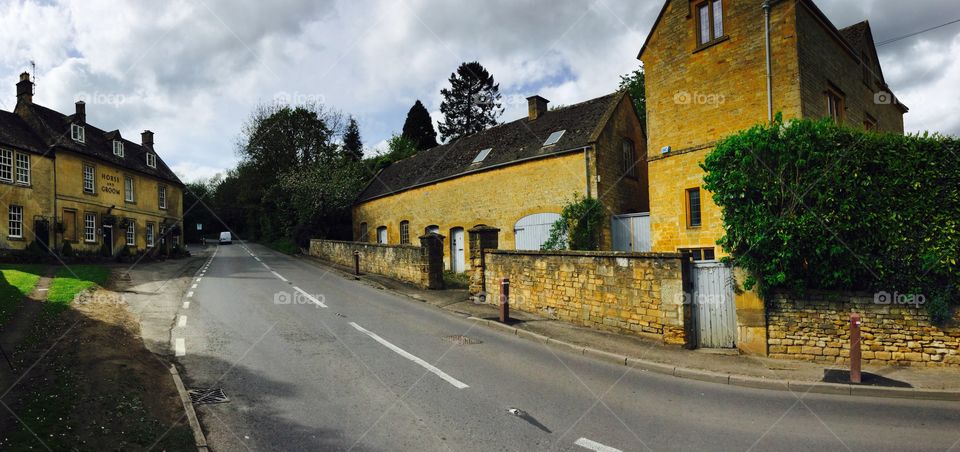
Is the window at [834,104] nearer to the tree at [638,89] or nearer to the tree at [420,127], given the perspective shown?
the tree at [638,89]

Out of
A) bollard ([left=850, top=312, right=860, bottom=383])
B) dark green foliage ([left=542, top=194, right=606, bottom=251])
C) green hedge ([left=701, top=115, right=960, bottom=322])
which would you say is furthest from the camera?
dark green foliage ([left=542, top=194, right=606, bottom=251])

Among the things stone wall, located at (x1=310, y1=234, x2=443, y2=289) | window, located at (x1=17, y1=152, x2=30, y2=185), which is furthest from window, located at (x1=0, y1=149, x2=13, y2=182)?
stone wall, located at (x1=310, y1=234, x2=443, y2=289)

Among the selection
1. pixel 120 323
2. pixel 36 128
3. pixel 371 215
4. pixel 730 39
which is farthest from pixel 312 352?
pixel 36 128

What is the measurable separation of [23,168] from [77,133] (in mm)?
4850

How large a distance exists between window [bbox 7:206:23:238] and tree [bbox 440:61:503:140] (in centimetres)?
3981

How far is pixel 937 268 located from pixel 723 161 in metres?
3.62

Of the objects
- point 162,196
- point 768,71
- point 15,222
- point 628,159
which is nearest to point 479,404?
point 768,71

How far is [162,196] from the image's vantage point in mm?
35875

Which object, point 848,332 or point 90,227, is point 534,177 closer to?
point 848,332

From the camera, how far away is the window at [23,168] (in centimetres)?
2286

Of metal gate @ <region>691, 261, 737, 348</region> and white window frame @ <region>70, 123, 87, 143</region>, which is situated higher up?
white window frame @ <region>70, 123, 87, 143</region>

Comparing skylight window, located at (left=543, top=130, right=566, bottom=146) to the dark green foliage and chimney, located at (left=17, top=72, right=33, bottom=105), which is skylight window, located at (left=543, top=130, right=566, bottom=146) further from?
chimney, located at (left=17, top=72, right=33, bottom=105)

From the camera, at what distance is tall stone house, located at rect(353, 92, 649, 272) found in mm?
18766

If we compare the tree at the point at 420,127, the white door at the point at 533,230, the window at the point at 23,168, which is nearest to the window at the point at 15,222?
the window at the point at 23,168
